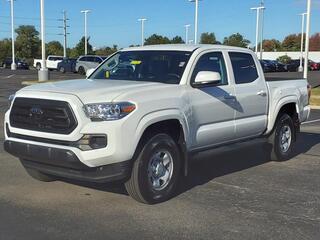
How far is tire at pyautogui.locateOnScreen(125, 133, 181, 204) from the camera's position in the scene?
19.4 ft

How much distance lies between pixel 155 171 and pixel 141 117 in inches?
30.1

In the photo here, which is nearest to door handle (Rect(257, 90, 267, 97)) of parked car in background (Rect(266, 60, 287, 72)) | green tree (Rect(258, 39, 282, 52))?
parked car in background (Rect(266, 60, 287, 72))

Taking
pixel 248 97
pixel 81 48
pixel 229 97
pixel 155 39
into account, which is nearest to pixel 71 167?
pixel 229 97

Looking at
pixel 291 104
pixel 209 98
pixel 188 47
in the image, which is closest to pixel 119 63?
pixel 188 47

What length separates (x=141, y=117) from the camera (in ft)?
19.0

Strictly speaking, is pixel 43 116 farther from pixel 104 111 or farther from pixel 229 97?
pixel 229 97

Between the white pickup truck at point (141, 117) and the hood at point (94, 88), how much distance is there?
0.4 inches

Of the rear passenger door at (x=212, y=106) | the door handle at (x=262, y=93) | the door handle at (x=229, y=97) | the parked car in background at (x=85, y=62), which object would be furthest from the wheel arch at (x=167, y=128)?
the parked car in background at (x=85, y=62)

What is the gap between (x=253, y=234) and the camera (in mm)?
5145

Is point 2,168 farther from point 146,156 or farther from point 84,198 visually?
point 146,156

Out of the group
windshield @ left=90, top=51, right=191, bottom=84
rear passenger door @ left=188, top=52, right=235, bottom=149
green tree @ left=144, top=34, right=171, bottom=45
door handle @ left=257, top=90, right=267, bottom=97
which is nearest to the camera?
rear passenger door @ left=188, top=52, right=235, bottom=149

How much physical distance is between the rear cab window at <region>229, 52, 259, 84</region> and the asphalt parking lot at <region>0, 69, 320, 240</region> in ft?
4.37

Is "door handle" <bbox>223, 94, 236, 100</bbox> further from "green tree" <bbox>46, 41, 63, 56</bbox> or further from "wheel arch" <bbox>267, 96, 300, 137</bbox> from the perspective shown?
"green tree" <bbox>46, 41, 63, 56</bbox>

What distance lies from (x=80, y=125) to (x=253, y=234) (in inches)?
82.7
